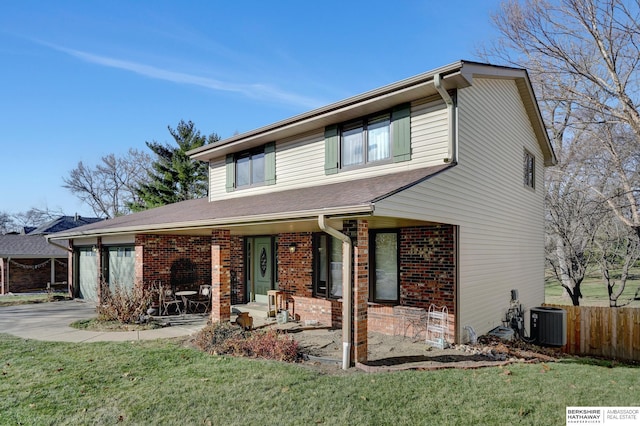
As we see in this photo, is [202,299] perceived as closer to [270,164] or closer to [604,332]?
[270,164]

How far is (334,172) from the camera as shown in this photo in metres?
9.61

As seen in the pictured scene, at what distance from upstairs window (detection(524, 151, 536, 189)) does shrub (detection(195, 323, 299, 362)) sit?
9340mm

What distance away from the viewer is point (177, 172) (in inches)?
1108

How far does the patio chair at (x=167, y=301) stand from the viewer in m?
11.6

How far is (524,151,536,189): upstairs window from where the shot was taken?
A: 1231 centimetres

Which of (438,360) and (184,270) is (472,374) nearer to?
(438,360)

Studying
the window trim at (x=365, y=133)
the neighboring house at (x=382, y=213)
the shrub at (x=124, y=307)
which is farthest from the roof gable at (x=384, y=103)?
the shrub at (x=124, y=307)

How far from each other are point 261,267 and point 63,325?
17.7 feet

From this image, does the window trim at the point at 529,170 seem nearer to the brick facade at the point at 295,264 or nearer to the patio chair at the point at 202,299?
the brick facade at the point at 295,264

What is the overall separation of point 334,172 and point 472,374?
213 inches

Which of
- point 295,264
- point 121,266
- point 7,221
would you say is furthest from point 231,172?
point 7,221

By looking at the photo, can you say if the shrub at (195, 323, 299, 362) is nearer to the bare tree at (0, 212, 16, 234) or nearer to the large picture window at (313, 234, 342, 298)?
the large picture window at (313, 234, 342, 298)

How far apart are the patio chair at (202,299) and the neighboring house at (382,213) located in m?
0.58

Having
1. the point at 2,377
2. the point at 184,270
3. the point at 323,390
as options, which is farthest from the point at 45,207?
the point at 323,390
